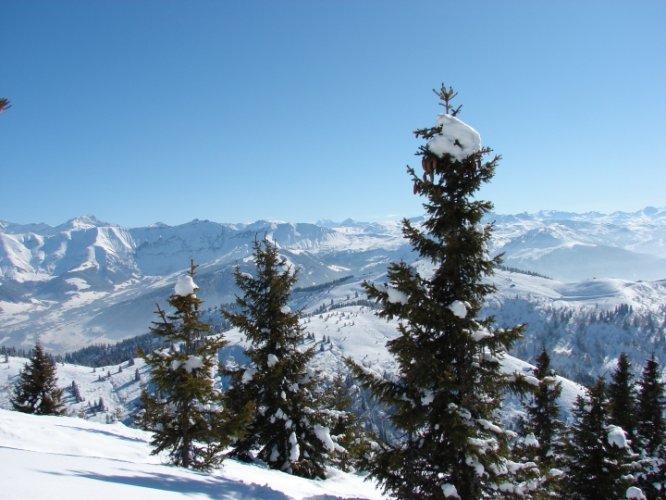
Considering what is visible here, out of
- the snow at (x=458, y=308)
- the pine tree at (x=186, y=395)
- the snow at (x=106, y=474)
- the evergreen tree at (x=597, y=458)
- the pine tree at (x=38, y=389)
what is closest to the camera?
the snow at (x=106, y=474)

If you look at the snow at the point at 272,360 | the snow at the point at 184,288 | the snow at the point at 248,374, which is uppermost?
the snow at the point at 184,288

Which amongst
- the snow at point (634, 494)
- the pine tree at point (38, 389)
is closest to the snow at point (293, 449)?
the snow at point (634, 494)

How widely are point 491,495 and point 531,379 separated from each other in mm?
3772

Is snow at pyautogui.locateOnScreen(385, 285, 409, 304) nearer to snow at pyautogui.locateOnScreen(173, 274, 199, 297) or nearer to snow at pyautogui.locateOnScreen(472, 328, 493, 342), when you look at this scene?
snow at pyautogui.locateOnScreen(472, 328, 493, 342)

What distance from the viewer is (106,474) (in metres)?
12.0

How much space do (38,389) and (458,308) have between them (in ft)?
149

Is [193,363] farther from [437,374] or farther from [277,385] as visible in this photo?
[437,374]

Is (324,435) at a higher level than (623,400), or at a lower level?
higher

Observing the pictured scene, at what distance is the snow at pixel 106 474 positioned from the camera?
9.21 m

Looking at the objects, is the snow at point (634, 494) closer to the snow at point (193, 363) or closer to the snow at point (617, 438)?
the snow at point (617, 438)

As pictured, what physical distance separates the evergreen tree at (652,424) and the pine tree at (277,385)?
778 inches

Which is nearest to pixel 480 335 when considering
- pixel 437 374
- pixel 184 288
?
pixel 437 374

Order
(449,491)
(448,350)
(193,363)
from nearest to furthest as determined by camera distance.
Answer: (449,491), (448,350), (193,363)

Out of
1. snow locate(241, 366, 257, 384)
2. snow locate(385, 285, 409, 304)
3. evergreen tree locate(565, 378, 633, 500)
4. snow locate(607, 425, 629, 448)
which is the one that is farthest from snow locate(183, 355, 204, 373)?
snow locate(607, 425, 629, 448)
